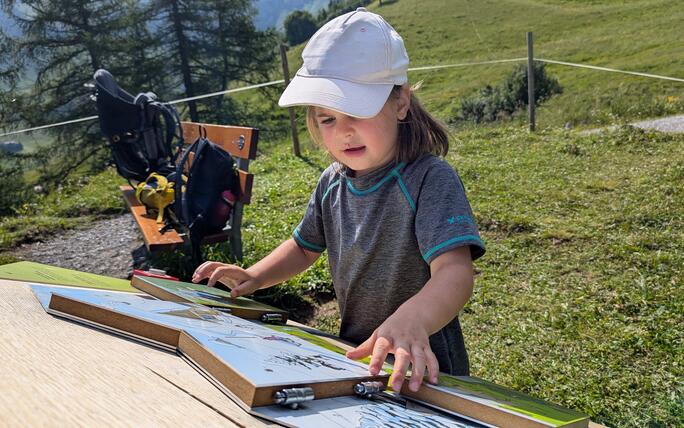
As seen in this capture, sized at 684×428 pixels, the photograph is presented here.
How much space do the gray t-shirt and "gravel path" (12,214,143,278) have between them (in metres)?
3.50

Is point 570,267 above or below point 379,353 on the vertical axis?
below

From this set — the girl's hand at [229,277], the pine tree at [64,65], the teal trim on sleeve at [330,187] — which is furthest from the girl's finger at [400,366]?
the pine tree at [64,65]

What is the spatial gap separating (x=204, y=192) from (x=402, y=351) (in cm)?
343

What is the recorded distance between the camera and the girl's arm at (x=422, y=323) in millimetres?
1096

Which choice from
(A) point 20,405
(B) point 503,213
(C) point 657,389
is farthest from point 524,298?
(A) point 20,405

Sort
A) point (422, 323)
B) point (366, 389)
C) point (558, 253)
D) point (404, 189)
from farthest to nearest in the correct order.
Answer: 1. point (558, 253)
2. point (404, 189)
3. point (422, 323)
4. point (366, 389)

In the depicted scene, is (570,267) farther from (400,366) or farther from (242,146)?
(400,366)

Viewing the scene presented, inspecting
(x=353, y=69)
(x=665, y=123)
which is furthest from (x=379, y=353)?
(x=665, y=123)

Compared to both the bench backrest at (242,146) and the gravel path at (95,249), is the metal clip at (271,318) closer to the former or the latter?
the bench backrest at (242,146)

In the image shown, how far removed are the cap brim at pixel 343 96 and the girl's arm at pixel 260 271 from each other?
0.57 m

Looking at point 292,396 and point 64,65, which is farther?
point 64,65

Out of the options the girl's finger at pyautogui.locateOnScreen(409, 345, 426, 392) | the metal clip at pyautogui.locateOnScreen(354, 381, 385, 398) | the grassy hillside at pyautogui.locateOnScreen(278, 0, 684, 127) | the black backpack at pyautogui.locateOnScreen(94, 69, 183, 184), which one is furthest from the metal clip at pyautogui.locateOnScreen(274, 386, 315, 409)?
the grassy hillside at pyautogui.locateOnScreen(278, 0, 684, 127)

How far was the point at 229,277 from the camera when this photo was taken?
1908 millimetres

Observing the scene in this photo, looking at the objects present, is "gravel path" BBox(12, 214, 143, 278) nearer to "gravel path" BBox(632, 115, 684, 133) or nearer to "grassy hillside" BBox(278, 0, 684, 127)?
"gravel path" BBox(632, 115, 684, 133)
